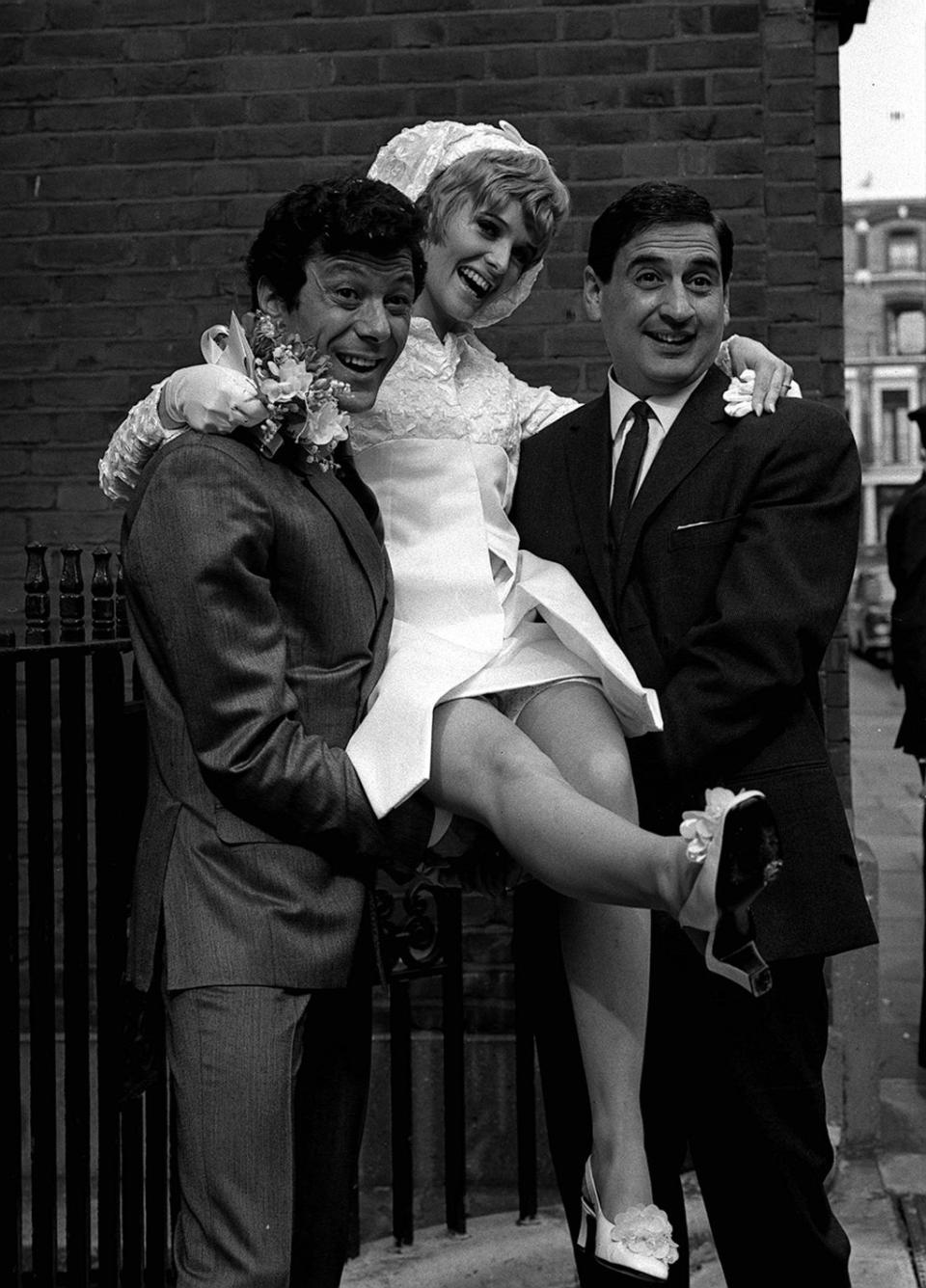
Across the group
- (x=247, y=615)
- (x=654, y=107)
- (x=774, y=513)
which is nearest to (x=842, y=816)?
(x=774, y=513)

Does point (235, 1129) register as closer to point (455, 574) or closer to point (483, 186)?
point (455, 574)

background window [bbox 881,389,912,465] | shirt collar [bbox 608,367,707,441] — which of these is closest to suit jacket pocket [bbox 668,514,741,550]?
shirt collar [bbox 608,367,707,441]

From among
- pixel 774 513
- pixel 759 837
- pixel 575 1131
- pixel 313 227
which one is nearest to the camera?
pixel 759 837

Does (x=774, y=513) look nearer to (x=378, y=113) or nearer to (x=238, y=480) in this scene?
(x=238, y=480)

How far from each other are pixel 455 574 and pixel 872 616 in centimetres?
2625

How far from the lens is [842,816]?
3.13 metres

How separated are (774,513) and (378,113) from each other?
97.2 inches

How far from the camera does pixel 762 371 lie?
3.29 meters

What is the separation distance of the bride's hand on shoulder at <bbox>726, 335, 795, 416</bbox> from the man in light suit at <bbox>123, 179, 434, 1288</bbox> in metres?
0.79

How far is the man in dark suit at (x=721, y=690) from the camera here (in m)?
3.06

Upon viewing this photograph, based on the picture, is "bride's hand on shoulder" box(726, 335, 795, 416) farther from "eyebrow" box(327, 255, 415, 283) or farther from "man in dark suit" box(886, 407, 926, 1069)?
"man in dark suit" box(886, 407, 926, 1069)

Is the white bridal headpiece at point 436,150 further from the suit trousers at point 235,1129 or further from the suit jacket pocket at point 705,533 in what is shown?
the suit trousers at point 235,1129

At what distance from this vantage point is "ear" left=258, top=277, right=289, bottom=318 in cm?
295

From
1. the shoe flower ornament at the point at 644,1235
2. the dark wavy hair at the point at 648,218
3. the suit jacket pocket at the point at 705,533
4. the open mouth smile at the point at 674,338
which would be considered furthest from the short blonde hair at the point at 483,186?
the shoe flower ornament at the point at 644,1235
